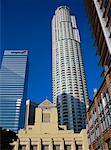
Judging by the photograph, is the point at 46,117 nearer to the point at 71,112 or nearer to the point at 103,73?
the point at 71,112

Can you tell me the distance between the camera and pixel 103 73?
35062 millimetres

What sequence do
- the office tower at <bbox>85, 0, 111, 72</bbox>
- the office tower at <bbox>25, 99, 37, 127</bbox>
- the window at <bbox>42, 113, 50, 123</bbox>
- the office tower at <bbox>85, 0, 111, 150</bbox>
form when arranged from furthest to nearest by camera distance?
the office tower at <bbox>25, 99, 37, 127</bbox>, the window at <bbox>42, 113, 50, 123</bbox>, the office tower at <bbox>85, 0, 111, 150</bbox>, the office tower at <bbox>85, 0, 111, 72</bbox>

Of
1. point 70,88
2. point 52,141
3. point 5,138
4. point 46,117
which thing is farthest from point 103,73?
point 70,88

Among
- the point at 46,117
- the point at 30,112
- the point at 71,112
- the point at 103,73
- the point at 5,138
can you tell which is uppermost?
the point at 30,112

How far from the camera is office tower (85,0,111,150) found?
1037 inches

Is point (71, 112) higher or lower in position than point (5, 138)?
higher

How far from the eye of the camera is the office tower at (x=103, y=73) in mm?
26328

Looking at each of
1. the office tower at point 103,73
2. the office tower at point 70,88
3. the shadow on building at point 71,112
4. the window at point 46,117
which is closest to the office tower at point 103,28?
the office tower at point 103,73

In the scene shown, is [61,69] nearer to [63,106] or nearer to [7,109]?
[63,106]

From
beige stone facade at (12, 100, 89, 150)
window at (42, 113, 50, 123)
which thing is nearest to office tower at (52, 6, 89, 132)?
window at (42, 113, 50, 123)

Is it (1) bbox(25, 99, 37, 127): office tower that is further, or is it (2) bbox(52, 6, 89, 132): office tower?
(1) bbox(25, 99, 37, 127): office tower

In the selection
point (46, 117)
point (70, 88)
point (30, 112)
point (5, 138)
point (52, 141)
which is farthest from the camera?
point (30, 112)

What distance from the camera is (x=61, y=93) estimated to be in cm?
16612

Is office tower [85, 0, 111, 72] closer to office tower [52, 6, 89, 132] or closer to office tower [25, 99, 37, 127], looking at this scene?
office tower [52, 6, 89, 132]
